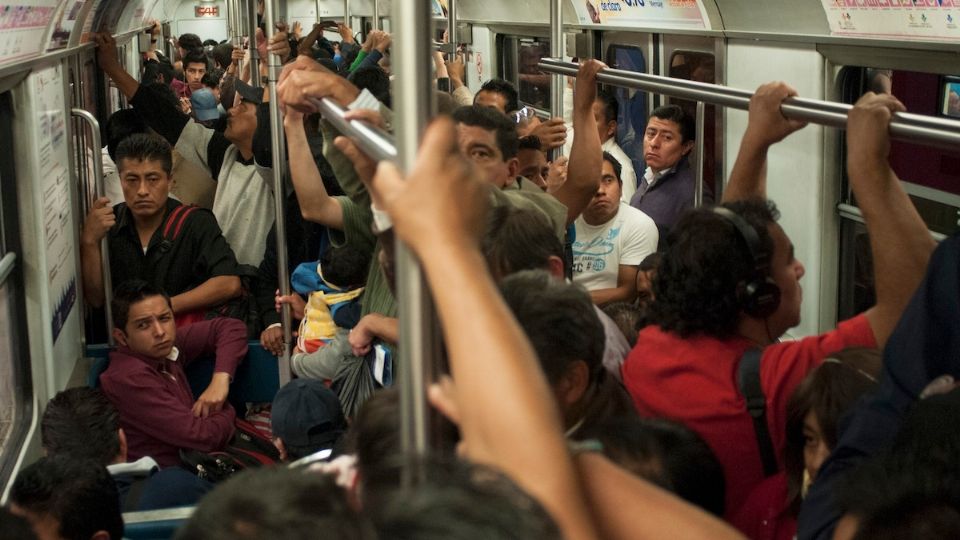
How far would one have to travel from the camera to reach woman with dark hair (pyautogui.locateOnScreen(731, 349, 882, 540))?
1.90m

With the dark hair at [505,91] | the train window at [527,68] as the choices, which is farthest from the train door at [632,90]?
the train window at [527,68]

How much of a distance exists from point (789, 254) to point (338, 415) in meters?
1.41

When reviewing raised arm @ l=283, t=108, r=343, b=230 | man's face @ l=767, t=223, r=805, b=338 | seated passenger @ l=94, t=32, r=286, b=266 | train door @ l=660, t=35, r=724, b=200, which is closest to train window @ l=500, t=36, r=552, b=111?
train door @ l=660, t=35, r=724, b=200

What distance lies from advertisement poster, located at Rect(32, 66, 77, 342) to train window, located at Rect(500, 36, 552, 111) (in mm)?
4560

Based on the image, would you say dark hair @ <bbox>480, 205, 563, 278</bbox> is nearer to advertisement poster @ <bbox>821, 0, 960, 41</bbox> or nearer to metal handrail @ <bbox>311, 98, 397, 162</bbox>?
metal handrail @ <bbox>311, 98, 397, 162</bbox>

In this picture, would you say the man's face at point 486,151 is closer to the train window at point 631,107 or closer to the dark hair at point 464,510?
the dark hair at point 464,510

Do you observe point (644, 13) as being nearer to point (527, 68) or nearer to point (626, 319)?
point (527, 68)

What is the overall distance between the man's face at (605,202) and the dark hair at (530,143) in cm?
43

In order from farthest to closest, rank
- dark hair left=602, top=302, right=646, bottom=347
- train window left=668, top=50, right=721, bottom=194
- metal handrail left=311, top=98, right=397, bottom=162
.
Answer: train window left=668, top=50, right=721, bottom=194, dark hair left=602, top=302, right=646, bottom=347, metal handrail left=311, top=98, right=397, bottom=162

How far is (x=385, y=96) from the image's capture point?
4516mm

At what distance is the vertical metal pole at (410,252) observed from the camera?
122cm

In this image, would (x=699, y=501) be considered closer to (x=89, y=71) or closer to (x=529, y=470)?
(x=529, y=470)

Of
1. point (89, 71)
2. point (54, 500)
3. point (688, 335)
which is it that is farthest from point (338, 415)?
point (89, 71)

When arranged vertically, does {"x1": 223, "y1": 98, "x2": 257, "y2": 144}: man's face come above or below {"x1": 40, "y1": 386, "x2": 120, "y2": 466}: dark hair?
above
